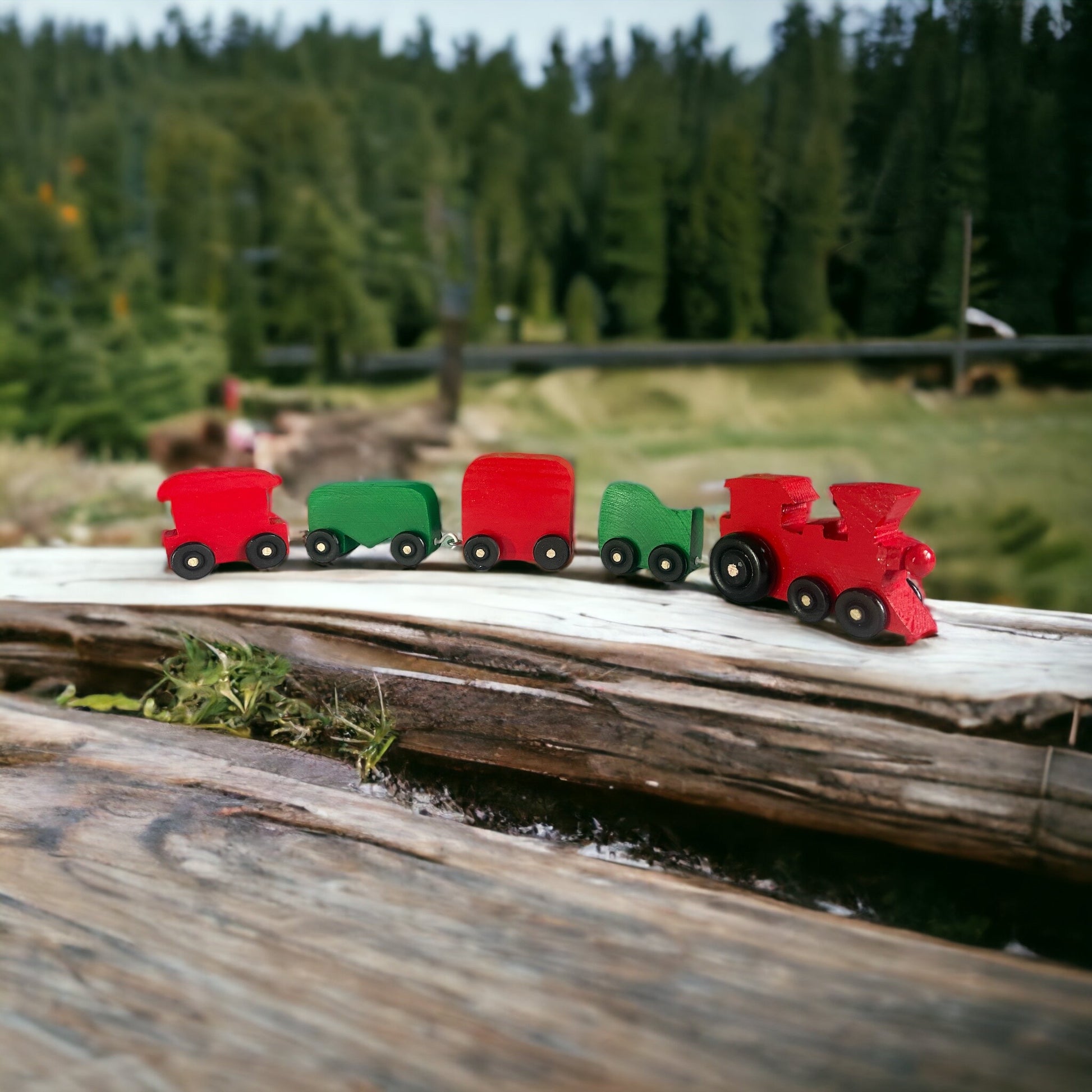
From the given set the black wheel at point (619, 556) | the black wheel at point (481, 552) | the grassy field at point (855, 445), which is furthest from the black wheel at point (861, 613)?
the grassy field at point (855, 445)

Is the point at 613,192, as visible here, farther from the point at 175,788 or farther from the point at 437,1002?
the point at 437,1002

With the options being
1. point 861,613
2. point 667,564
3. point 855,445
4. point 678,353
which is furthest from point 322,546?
point 855,445

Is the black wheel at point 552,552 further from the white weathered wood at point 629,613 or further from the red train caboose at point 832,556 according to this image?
the red train caboose at point 832,556

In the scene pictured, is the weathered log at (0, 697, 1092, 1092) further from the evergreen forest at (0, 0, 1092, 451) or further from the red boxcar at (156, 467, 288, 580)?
the evergreen forest at (0, 0, 1092, 451)

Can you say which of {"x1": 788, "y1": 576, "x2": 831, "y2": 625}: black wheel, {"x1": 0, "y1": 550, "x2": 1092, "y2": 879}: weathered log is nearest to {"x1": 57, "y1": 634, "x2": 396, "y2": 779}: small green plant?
{"x1": 0, "y1": 550, "x2": 1092, "y2": 879}: weathered log

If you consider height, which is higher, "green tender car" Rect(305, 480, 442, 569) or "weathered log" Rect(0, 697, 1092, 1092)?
"green tender car" Rect(305, 480, 442, 569)

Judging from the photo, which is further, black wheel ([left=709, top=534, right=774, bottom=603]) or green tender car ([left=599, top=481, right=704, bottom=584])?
green tender car ([left=599, top=481, right=704, bottom=584])

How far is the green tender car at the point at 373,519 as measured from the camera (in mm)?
2396

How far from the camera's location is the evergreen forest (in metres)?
2.76

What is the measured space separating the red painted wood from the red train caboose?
3.48 ft

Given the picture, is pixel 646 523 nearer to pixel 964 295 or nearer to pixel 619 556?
pixel 619 556

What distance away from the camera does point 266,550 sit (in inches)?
95.7

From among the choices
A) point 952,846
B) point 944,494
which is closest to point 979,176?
point 944,494

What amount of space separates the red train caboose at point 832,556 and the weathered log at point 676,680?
0.05m
